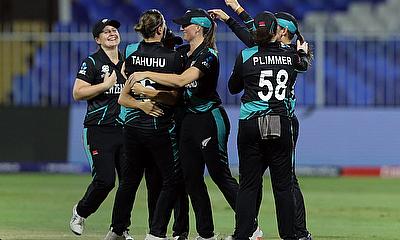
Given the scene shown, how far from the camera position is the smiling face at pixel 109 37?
40.7 ft

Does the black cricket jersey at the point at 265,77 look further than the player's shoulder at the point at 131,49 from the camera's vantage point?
No

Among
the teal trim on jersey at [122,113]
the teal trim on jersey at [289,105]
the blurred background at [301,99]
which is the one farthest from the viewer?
the blurred background at [301,99]

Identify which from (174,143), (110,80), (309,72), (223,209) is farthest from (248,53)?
(309,72)

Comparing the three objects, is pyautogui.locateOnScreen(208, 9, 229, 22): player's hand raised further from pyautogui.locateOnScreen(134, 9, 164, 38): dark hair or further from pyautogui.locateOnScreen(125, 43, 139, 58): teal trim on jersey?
pyautogui.locateOnScreen(125, 43, 139, 58): teal trim on jersey

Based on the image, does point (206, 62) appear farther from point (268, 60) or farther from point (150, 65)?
point (268, 60)

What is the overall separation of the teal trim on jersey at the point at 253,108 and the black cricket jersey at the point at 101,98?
1789mm

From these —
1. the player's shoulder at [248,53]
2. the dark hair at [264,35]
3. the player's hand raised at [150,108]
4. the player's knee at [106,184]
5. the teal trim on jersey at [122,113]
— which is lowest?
the player's knee at [106,184]

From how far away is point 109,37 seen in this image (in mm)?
12414

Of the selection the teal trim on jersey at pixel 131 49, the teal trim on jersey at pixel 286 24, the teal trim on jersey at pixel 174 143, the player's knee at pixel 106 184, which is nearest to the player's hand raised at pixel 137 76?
the teal trim on jersey at pixel 131 49

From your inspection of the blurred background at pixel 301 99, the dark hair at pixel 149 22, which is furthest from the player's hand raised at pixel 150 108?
the blurred background at pixel 301 99

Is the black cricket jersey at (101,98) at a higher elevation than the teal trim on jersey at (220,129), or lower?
higher

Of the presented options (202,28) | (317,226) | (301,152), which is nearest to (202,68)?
(202,28)

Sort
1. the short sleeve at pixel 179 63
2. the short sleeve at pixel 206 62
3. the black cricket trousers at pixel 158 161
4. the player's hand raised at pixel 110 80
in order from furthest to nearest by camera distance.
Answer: the player's hand raised at pixel 110 80, the black cricket trousers at pixel 158 161, the short sleeve at pixel 179 63, the short sleeve at pixel 206 62

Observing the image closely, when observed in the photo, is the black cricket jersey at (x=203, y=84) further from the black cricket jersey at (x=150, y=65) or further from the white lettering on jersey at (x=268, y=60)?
the white lettering on jersey at (x=268, y=60)
